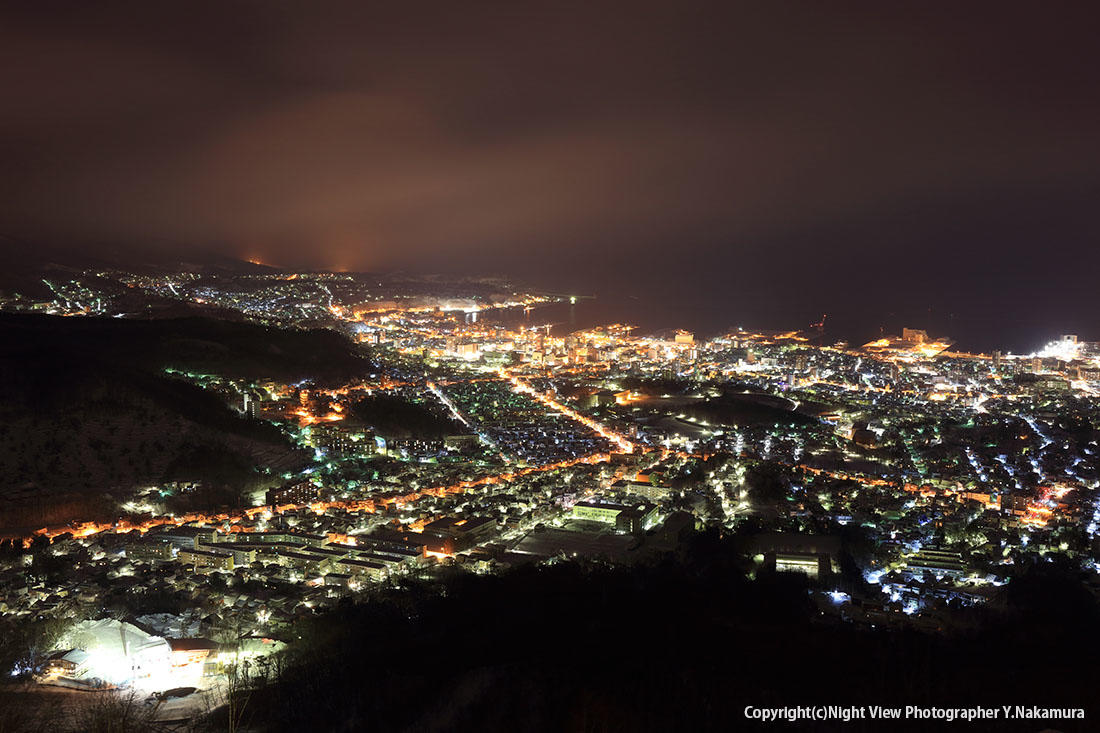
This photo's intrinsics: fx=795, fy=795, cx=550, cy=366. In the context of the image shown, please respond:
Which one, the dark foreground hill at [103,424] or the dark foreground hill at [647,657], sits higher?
the dark foreground hill at [103,424]

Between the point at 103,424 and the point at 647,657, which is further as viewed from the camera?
the point at 103,424

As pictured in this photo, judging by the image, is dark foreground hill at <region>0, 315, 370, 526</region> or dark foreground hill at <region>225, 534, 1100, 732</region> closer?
dark foreground hill at <region>225, 534, 1100, 732</region>

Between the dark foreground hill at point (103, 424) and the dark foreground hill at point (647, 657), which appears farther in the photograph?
the dark foreground hill at point (103, 424)

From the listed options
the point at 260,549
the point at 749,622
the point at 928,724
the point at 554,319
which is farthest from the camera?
the point at 554,319

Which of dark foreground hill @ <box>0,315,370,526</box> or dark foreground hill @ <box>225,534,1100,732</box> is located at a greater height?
dark foreground hill @ <box>0,315,370,526</box>

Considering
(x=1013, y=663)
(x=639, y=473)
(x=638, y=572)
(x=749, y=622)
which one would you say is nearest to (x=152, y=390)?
(x=639, y=473)

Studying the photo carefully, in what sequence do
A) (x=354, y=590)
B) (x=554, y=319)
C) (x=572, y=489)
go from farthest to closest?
(x=554, y=319) < (x=572, y=489) < (x=354, y=590)

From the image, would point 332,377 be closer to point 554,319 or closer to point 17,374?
point 17,374

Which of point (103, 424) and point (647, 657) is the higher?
point (103, 424)
